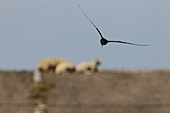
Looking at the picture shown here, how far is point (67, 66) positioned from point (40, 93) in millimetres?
4020

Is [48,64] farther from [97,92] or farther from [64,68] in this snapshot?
[97,92]

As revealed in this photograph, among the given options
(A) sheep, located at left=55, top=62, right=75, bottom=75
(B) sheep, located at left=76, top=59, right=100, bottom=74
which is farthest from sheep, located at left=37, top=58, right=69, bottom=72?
(B) sheep, located at left=76, top=59, right=100, bottom=74

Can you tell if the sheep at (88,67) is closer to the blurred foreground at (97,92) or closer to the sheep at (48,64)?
the blurred foreground at (97,92)

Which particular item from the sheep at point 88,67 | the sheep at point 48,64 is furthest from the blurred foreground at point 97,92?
the sheep at point 48,64

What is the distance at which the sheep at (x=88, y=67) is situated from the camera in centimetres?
4503

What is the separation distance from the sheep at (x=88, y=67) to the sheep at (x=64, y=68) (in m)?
0.41

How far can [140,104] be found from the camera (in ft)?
134

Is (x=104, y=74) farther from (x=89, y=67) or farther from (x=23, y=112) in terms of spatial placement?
(x=23, y=112)

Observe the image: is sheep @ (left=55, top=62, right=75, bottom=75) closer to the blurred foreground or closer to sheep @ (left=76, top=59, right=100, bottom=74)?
sheep @ (left=76, top=59, right=100, bottom=74)

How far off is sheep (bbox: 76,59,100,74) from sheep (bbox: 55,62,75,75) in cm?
41

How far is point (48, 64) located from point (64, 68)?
4.23 feet

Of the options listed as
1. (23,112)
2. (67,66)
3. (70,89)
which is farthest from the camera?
(67,66)

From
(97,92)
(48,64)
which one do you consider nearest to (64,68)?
(48,64)

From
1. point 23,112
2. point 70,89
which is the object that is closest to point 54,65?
point 70,89
